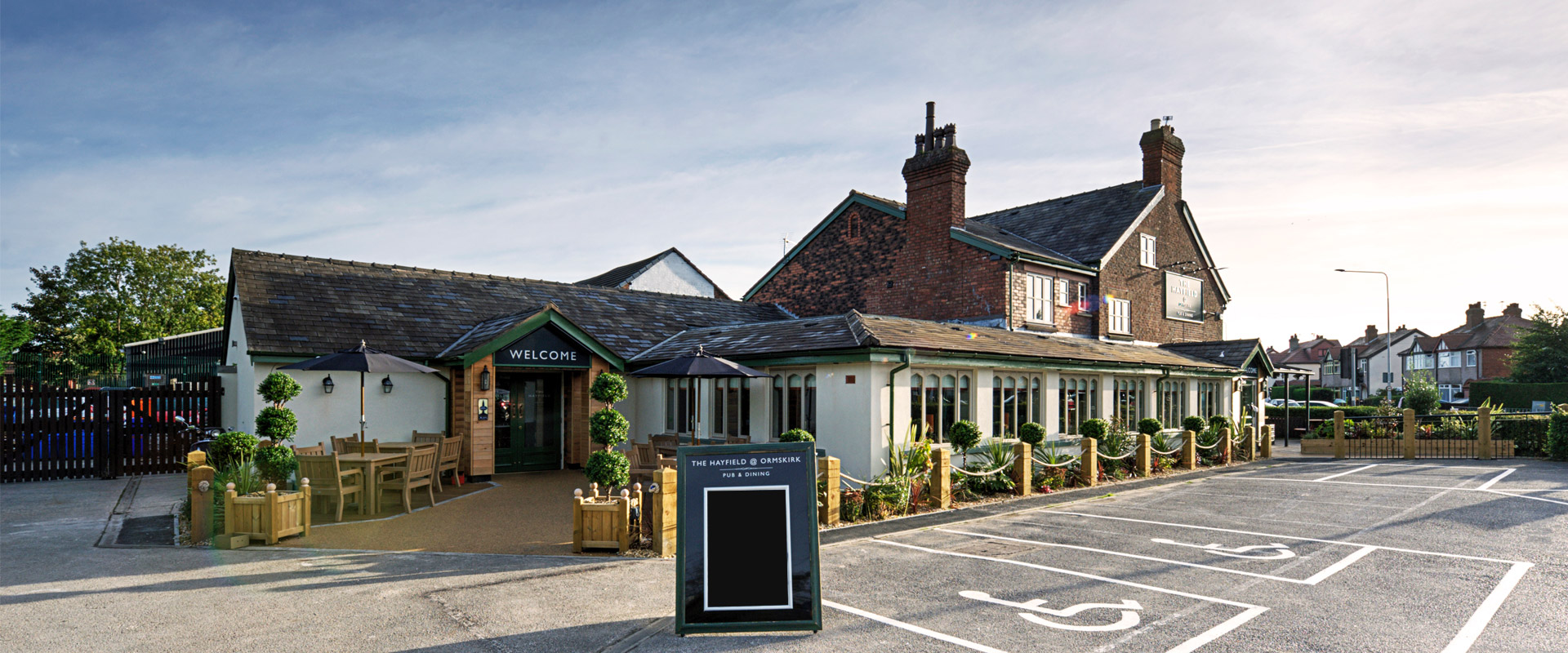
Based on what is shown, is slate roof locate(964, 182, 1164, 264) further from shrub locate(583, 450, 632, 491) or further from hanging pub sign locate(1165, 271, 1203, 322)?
shrub locate(583, 450, 632, 491)

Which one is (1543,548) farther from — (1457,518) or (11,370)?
(11,370)

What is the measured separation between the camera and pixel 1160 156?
1024 inches

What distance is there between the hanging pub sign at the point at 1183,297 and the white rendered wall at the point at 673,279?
1803cm

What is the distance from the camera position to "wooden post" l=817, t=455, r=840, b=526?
35.5 feet

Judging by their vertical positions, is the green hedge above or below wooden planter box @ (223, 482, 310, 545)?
below

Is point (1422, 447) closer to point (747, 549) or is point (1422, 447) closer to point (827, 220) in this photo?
point (827, 220)

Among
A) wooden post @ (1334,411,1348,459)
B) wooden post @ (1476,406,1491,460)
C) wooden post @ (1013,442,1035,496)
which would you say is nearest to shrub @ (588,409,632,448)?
wooden post @ (1013,442,1035,496)

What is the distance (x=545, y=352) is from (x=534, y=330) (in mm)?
495

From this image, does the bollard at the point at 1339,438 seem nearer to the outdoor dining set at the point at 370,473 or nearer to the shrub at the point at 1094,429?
the shrub at the point at 1094,429

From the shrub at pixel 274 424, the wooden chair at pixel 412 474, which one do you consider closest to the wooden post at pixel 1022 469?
the wooden chair at pixel 412 474

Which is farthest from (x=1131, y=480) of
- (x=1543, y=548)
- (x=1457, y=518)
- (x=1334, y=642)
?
(x=1334, y=642)

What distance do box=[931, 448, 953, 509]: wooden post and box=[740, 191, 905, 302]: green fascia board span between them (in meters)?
11.9

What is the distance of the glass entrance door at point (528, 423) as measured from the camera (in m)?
16.1

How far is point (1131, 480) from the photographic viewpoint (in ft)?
54.1
